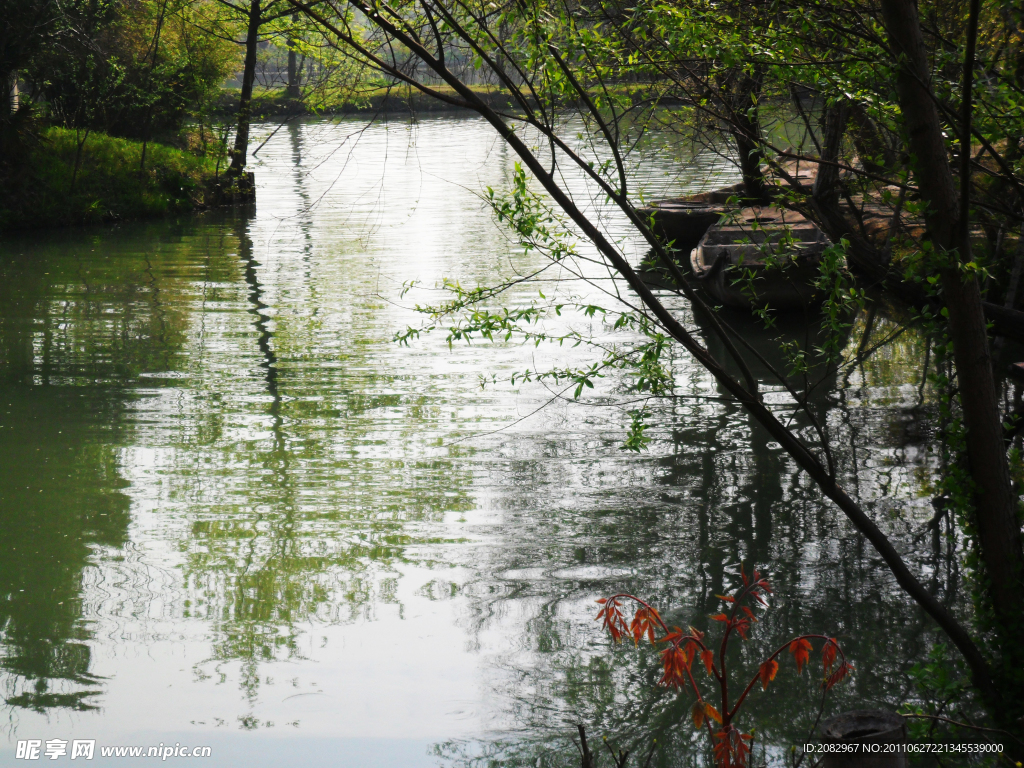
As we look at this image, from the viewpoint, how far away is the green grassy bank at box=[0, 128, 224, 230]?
1666 centimetres

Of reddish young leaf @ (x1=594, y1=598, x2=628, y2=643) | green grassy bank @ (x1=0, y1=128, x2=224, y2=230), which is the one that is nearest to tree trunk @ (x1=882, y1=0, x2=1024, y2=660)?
reddish young leaf @ (x1=594, y1=598, x2=628, y2=643)

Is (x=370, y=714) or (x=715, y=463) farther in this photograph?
(x=715, y=463)

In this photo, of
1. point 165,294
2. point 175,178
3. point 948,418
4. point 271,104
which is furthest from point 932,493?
point 271,104

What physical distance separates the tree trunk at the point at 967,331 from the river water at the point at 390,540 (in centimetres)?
108

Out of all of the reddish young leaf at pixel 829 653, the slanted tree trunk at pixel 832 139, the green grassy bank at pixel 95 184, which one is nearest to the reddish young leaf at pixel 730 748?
the reddish young leaf at pixel 829 653

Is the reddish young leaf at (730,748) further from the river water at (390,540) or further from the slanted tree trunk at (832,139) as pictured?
the slanted tree trunk at (832,139)

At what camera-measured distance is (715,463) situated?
22.1ft

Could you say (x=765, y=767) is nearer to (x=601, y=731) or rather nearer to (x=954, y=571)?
(x=601, y=731)

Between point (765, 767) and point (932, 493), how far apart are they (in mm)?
3076

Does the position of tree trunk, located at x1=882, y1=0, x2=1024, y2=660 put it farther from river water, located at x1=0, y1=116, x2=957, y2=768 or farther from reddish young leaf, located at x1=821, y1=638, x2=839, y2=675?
river water, located at x1=0, y1=116, x2=957, y2=768

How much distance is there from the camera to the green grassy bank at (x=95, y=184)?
54.6 feet

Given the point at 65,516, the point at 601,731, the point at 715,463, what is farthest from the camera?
the point at 715,463

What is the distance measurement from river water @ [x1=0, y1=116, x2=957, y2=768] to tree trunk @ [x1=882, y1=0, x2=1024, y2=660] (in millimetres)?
1083

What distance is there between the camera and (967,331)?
309 cm
